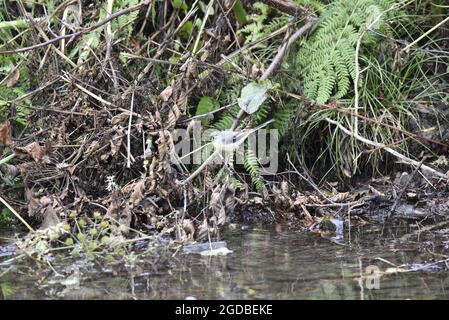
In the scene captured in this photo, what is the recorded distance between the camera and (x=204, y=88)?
4566 mm

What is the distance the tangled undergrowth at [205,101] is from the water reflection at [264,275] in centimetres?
41

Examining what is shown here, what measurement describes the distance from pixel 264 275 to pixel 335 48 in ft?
6.16

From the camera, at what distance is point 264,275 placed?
3.23 meters

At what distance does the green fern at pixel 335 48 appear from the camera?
14.9 feet

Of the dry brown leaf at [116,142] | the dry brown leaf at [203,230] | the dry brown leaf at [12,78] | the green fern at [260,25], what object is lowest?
the dry brown leaf at [203,230]

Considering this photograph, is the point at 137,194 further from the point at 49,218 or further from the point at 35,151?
the point at 35,151

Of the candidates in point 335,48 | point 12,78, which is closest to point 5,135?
point 12,78

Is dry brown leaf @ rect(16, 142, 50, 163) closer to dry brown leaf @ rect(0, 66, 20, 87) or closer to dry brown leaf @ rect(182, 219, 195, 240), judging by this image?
dry brown leaf @ rect(0, 66, 20, 87)

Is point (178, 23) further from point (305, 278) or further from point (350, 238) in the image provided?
point (305, 278)

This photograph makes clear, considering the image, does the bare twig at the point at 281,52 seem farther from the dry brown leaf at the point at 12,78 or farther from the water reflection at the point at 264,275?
the dry brown leaf at the point at 12,78

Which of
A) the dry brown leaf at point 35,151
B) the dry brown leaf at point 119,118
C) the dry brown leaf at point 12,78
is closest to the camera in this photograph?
the dry brown leaf at point 35,151

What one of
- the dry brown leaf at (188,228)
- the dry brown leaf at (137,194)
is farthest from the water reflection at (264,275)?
the dry brown leaf at (137,194)

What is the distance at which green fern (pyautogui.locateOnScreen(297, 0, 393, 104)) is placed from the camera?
4.53m
